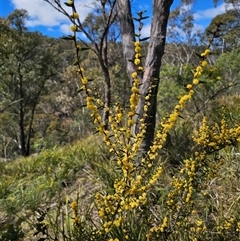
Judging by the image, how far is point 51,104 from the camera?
37281 millimetres

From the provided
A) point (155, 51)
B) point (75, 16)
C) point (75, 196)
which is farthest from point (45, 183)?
point (75, 16)

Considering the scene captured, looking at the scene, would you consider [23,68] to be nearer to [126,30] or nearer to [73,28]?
[126,30]

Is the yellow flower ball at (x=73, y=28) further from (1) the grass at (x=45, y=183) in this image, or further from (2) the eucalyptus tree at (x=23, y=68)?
(2) the eucalyptus tree at (x=23, y=68)

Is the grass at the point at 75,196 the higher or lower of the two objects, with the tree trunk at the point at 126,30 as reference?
lower


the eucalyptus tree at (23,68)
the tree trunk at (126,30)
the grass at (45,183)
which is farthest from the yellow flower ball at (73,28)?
the eucalyptus tree at (23,68)

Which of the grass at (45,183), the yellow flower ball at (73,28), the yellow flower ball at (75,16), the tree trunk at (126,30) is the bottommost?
the grass at (45,183)

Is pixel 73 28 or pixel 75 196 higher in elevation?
pixel 73 28

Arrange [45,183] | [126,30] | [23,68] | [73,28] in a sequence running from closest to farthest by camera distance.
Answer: [73,28] < [126,30] < [45,183] < [23,68]

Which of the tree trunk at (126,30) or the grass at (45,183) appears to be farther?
the tree trunk at (126,30)

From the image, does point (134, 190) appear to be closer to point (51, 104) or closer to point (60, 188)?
point (60, 188)

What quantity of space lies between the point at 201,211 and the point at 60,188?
221cm

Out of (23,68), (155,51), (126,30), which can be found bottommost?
(155,51)

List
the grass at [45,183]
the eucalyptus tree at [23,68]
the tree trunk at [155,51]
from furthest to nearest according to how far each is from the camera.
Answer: the eucalyptus tree at [23,68]
the grass at [45,183]
the tree trunk at [155,51]

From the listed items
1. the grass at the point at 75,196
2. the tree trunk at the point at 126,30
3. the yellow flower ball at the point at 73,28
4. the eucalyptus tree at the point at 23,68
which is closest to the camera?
the yellow flower ball at the point at 73,28
